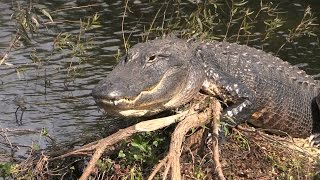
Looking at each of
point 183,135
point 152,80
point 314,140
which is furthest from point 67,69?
point 183,135

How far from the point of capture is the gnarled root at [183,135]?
4941mm

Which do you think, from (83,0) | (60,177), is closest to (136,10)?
(83,0)

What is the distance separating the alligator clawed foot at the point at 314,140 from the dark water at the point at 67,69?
194 cm

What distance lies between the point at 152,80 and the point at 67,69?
4.07m

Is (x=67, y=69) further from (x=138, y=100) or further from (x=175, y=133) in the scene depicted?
(x=175, y=133)

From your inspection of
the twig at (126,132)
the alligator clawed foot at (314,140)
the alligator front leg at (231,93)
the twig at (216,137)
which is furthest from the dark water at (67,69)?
the alligator clawed foot at (314,140)

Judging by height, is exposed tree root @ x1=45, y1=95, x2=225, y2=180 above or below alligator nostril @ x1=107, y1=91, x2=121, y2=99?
below

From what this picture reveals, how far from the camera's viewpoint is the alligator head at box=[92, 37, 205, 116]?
5031 millimetres

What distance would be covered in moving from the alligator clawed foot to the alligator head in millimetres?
1503

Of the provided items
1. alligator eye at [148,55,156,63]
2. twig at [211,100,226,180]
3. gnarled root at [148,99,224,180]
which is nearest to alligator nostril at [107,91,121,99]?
gnarled root at [148,99,224,180]

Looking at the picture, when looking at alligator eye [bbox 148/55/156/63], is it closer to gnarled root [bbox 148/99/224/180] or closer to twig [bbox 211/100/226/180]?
gnarled root [bbox 148/99/224/180]

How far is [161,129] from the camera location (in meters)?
5.63

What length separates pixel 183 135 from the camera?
5188mm

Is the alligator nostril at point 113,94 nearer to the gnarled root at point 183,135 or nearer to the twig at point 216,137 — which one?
the gnarled root at point 183,135
